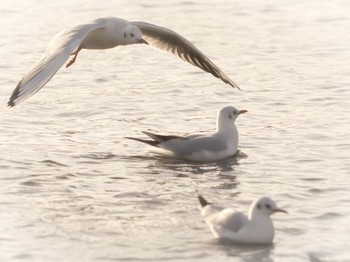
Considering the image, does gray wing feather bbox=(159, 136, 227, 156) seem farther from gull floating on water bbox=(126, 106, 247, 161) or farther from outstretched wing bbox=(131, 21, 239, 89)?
outstretched wing bbox=(131, 21, 239, 89)

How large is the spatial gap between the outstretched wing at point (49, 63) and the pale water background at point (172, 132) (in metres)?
0.96

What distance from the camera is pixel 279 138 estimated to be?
13891mm

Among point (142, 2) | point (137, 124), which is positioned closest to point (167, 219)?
point (137, 124)

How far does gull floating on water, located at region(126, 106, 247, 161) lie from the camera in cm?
1302

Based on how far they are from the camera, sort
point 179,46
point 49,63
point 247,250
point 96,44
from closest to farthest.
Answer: point 247,250
point 49,63
point 96,44
point 179,46

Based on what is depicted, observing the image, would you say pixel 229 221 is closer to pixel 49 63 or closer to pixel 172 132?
pixel 49 63

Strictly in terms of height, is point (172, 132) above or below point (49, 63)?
below

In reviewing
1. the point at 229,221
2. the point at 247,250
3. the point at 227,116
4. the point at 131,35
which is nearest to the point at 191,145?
the point at 227,116

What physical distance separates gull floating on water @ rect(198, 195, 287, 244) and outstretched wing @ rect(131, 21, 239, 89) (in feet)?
15.8

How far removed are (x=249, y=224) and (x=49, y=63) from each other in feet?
8.80

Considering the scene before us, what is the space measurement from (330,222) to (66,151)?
11.9ft

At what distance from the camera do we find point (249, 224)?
395 inches

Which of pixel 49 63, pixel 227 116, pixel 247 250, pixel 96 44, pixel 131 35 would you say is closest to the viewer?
pixel 247 250

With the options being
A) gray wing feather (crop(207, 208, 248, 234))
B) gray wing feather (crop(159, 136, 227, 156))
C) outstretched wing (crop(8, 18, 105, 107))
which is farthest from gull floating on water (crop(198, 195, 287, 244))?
gray wing feather (crop(159, 136, 227, 156))
